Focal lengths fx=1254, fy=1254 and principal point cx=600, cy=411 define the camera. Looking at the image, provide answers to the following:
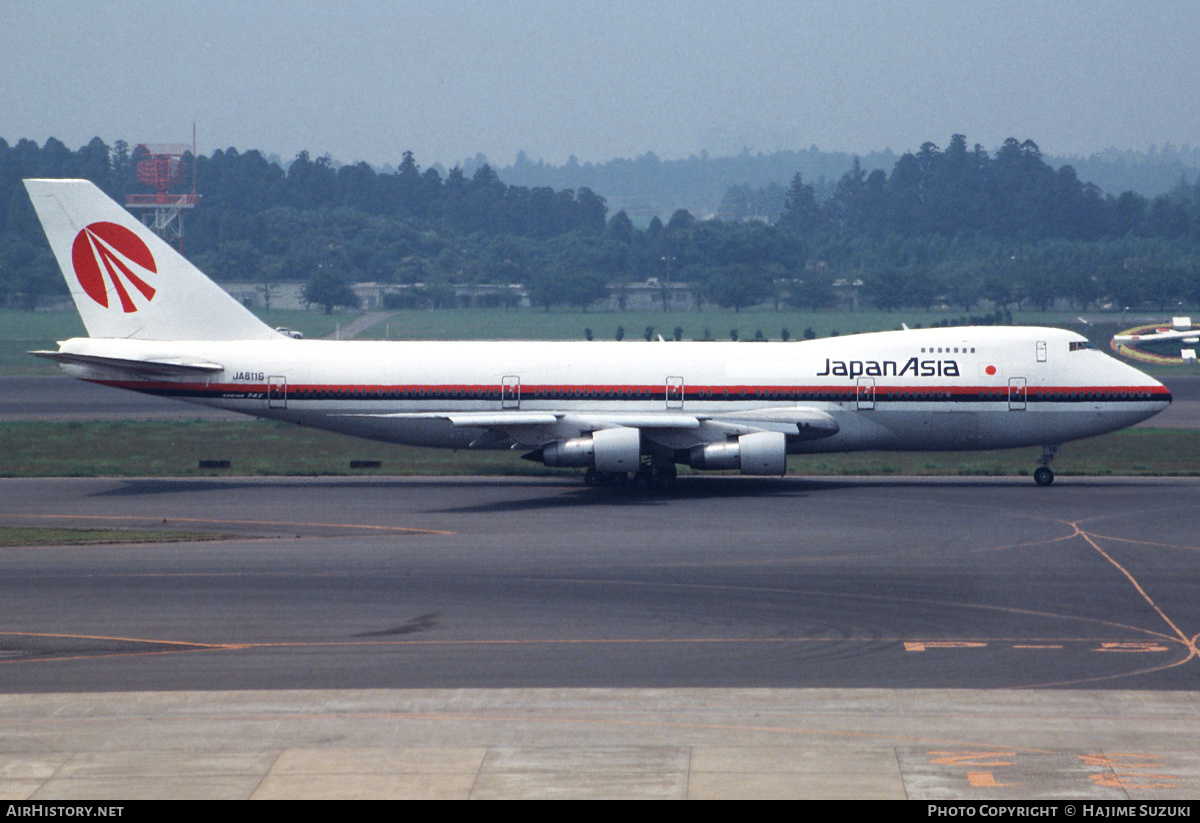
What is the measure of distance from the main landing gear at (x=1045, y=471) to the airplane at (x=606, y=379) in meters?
0.07

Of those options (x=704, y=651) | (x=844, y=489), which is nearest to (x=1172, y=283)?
(x=844, y=489)

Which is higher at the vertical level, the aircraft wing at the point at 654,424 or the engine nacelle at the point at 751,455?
the aircraft wing at the point at 654,424

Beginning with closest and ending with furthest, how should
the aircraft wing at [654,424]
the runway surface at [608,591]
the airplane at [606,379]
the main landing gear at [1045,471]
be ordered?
the runway surface at [608,591]
the aircraft wing at [654,424]
the airplane at [606,379]
the main landing gear at [1045,471]

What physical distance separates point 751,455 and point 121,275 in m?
22.0

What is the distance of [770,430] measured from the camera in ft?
132

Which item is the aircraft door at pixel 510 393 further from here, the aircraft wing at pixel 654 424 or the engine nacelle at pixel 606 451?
the engine nacelle at pixel 606 451

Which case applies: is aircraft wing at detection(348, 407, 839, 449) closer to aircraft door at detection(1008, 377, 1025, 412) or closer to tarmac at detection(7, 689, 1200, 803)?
aircraft door at detection(1008, 377, 1025, 412)

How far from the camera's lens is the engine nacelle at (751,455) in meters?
39.2

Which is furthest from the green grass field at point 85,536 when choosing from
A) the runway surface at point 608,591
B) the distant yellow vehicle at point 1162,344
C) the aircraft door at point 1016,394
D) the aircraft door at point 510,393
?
the distant yellow vehicle at point 1162,344

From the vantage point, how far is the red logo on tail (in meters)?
42.0

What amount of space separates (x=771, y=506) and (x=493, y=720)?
70.5 ft

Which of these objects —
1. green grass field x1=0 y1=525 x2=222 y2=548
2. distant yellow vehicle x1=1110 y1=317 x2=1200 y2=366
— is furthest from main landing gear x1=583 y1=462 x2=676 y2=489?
distant yellow vehicle x1=1110 y1=317 x2=1200 y2=366

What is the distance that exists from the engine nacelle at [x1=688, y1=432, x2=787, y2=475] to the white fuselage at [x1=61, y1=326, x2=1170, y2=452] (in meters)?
2.13

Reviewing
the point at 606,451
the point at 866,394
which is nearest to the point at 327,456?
the point at 606,451
